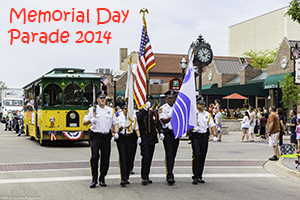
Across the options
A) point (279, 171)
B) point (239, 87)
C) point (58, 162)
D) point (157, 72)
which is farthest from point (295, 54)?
point (157, 72)

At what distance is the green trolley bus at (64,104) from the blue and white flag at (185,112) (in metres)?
9.49

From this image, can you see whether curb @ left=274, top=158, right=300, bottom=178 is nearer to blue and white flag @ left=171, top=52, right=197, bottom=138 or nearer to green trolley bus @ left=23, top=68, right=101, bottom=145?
blue and white flag @ left=171, top=52, right=197, bottom=138

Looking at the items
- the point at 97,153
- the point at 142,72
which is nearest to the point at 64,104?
the point at 142,72

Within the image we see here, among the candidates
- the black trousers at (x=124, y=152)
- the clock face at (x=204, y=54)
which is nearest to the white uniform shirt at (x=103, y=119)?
the black trousers at (x=124, y=152)

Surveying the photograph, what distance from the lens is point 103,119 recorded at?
8852 mm

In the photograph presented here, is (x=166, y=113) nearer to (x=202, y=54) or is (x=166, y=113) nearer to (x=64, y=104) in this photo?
(x=64, y=104)

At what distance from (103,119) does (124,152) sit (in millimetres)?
848

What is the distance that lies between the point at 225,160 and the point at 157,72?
58546 mm

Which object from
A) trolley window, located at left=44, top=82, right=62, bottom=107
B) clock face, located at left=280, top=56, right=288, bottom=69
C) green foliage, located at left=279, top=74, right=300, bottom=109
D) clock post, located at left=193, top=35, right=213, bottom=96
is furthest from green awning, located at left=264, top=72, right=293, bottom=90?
trolley window, located at left=44, top=82, right=62, bottom=107

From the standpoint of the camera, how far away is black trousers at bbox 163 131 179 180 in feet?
29.8

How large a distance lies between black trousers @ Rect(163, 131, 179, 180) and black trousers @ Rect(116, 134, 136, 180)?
0.74 meters

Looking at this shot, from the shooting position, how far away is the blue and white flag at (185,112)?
353 inches

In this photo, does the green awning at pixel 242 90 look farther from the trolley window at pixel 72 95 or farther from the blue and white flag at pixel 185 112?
the blue and white flag at pixel 185 112

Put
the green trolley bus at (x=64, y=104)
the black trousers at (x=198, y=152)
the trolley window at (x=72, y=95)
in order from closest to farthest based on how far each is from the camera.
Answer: the black trousers at (x=198, y=152), the green trolley bus at (x=64, y=104), the trolley window at (x=72, y=95)
